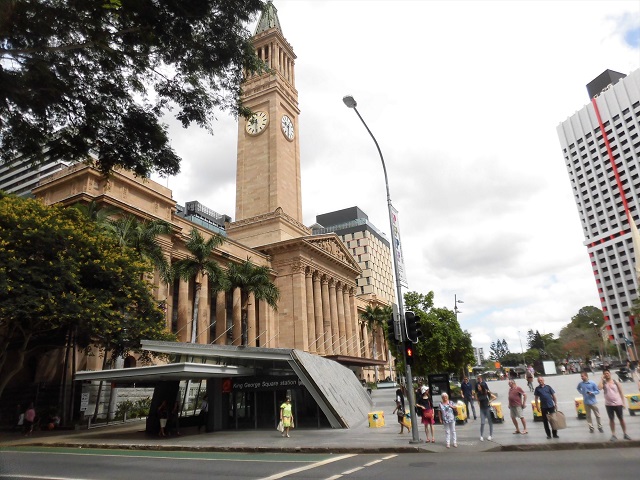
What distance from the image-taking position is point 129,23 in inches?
424

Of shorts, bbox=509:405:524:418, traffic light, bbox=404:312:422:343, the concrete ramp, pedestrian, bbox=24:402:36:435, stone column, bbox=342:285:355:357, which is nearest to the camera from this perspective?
shorts, bbox=509:405:524:418

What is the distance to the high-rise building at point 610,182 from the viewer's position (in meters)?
123

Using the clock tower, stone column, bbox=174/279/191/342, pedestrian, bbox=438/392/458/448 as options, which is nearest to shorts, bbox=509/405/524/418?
pedestrian, bbox=438/392/458/448

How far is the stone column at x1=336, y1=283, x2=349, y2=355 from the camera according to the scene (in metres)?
61.3

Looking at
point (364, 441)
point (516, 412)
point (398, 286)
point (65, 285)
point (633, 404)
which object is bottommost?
point (364, 441)

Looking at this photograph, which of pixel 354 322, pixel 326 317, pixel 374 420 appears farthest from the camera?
pixel 354 322

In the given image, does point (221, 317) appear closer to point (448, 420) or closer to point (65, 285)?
point (65, 285)

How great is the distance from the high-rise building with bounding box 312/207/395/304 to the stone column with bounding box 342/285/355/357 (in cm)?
5535

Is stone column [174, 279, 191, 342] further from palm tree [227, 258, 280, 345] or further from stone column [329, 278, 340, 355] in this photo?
stone column [329, 278, 340, 355]

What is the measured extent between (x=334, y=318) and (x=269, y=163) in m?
22.4

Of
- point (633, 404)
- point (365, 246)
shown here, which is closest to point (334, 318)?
point (633, 404)

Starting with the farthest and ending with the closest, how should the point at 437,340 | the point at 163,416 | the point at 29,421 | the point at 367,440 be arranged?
the point at 437,340
the point at 29,421
the point at 163,416
the point at 367,440

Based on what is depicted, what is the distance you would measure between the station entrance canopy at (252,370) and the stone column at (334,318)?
35.3m

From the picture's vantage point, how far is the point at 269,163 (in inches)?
2357
